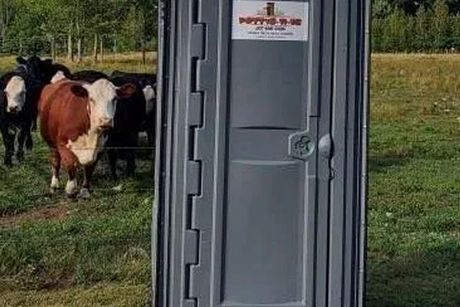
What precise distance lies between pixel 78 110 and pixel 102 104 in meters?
0.16

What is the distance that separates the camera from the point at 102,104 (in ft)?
23.3

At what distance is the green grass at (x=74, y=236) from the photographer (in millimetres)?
6695

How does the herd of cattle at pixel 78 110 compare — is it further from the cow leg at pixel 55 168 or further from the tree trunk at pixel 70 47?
the tree trunk at pixel 70 47

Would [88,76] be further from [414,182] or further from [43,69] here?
[414,182]

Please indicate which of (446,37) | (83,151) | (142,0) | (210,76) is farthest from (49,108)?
(446,37)

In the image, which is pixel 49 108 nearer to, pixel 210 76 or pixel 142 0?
pixel 142 0

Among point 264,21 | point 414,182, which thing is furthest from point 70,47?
point 414,182

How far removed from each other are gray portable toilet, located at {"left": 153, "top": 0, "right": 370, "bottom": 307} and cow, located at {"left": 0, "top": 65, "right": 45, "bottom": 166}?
2.93m

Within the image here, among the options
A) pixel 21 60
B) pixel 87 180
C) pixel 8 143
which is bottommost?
pixel 87 180

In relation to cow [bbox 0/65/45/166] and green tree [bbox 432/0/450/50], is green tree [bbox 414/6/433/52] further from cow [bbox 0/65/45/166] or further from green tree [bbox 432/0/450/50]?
cow [bbox 0/65/45/166]

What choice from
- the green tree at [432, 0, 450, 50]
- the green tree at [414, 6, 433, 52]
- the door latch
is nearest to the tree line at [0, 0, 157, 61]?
the door latch

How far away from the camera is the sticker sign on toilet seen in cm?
431

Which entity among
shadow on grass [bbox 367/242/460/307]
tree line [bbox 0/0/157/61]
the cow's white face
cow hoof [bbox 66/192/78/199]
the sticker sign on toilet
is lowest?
shadow on grass [bbox 367/242/460/307]

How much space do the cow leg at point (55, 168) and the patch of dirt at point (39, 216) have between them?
0.51ft
